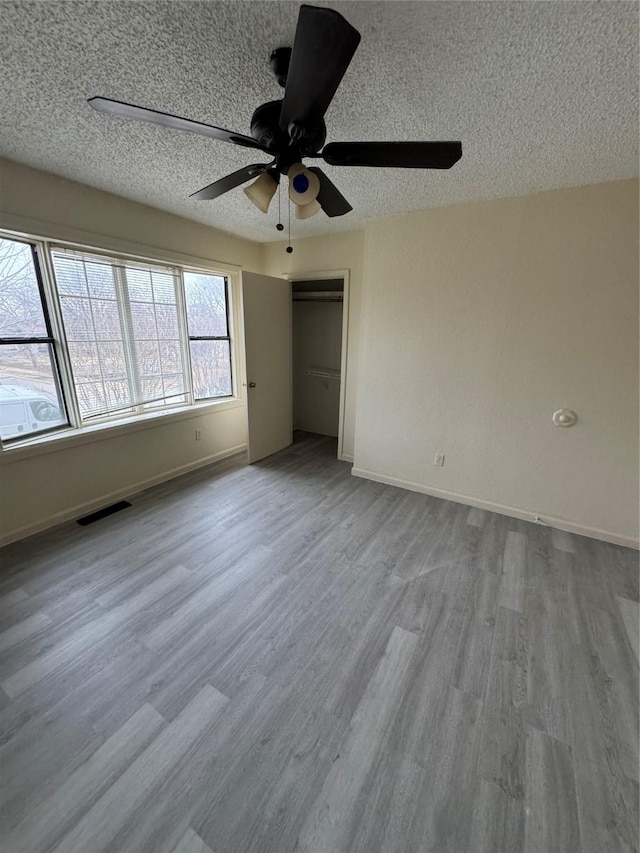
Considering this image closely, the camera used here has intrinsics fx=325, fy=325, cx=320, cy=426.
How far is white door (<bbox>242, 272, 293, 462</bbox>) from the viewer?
11.4ft

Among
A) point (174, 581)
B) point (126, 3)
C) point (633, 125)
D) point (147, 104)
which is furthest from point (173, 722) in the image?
point (633, 125)

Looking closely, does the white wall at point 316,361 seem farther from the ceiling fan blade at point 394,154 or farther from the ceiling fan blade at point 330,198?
the ceiling fan blade at point 394,154

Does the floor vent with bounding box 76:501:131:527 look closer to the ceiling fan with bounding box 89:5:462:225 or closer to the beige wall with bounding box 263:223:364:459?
the beige wall with bounding box 263:223:364:459

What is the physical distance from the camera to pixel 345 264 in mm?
3453

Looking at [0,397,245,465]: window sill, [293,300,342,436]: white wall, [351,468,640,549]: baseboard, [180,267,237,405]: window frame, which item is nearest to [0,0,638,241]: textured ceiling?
[180,267,237,405]: window frame

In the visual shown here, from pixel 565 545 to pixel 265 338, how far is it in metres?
3.33

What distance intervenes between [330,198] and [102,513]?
281 centimetres

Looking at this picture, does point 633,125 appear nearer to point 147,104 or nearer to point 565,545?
point 147,104

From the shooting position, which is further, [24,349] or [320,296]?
[320,296]

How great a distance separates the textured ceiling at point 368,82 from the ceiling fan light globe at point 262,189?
342 millimetres

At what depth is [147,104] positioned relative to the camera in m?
1.48

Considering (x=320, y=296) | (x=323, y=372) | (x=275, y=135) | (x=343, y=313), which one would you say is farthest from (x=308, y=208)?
(x=323, y=372)

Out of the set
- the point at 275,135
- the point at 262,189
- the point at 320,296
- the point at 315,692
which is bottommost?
the point at 315,692

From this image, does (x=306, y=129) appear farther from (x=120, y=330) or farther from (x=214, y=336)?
(x=214, y=336)
